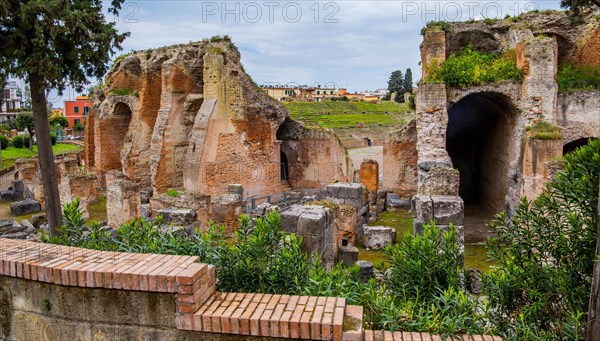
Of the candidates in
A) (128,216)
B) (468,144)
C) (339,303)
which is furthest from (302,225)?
(468,144)

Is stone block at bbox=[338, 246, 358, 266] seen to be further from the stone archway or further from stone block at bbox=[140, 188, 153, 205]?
stone block at bbox=[140, 188, 153, 205]

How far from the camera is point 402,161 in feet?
65.3

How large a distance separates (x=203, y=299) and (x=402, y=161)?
16948mm

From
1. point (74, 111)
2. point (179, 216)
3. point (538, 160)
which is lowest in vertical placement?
point (179, 216)

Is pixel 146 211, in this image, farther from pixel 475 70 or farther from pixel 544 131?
pixel 544 131

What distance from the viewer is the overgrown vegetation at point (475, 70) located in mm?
15891

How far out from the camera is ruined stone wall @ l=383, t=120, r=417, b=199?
19.8 meters

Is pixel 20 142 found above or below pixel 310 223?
above

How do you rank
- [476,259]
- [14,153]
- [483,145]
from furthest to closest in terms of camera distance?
1. [14,153]
2. [483,145]
3. [476,259]

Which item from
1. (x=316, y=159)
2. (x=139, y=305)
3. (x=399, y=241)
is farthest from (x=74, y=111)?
(x=139, y=305)

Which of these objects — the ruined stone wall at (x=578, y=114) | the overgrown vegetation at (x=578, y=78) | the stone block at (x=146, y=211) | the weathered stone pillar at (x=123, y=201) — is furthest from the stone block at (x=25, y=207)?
the overgrown vegetation at (x=578, y=78)

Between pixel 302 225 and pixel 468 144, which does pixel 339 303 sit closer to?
pixel 302 225

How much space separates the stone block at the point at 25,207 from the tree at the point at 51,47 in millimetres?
8856

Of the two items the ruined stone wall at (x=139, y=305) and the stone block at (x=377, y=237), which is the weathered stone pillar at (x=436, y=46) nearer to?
the stone block at (x=377, y=237)
